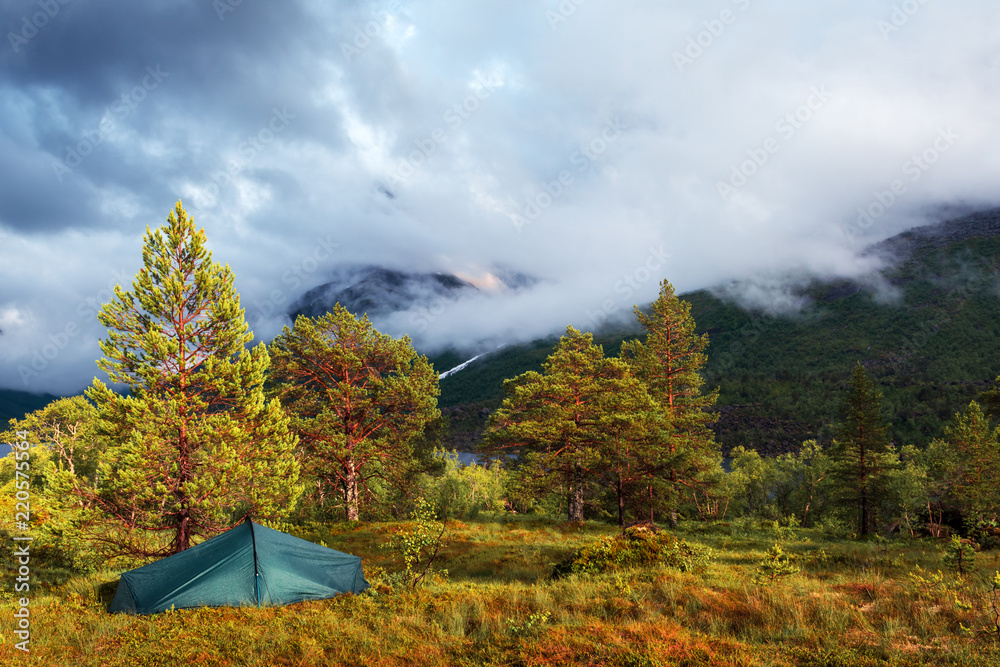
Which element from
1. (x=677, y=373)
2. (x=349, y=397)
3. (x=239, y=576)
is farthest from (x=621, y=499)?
(x=239, y=576)

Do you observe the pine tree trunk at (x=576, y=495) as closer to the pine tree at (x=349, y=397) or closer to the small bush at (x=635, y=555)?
Result: the pine tree at (x=349, y=397)

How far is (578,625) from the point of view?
8953 mm

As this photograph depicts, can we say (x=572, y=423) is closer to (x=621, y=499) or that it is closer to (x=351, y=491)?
(x=621, y=499)

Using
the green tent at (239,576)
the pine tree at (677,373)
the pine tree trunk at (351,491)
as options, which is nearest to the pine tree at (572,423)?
the pine tree at (677,373)

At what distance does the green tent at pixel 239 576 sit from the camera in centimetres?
1189

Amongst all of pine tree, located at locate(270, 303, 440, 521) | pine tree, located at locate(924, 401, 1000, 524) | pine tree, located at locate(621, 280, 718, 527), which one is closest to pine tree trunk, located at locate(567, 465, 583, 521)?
pine tree, located at locate(621, 280, 718, 527)

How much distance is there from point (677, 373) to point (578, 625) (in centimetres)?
3039

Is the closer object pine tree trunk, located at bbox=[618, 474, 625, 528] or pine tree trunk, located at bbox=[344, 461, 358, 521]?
pine tree trunk, located at bbox=[344, 461, 358, 521]

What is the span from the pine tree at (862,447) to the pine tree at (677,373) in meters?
10.0

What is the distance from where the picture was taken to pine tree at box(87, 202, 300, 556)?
15836 millimetres

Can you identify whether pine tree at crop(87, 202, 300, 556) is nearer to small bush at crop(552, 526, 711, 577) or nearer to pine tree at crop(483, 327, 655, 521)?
small bush at crop(552, 526, 711, 577)

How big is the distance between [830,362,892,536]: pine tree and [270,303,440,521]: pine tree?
32.3m

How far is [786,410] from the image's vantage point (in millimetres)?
146625

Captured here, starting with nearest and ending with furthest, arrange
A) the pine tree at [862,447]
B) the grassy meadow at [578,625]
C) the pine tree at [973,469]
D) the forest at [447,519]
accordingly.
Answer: the grassy meadow at [578,625] → the forest at [447,519] → the pine tree at [973,469] → the pine tree at [862,447]
